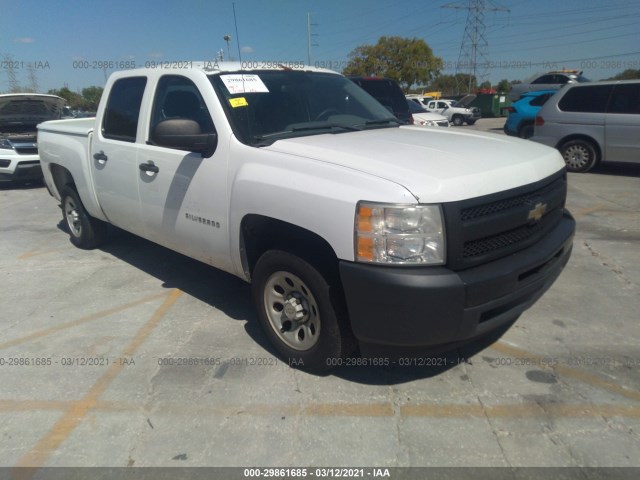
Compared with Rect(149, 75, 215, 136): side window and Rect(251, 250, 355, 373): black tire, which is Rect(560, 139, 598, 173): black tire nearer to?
Rect(149, 75, 215, 136): side window

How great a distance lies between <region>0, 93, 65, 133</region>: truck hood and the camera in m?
10.2

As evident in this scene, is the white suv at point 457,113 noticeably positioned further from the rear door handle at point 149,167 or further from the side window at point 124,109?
the rear door handle at point 149,167

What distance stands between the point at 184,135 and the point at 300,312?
1420mm

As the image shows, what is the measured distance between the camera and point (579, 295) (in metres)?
4.28

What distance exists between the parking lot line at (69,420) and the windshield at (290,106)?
70.8 inches

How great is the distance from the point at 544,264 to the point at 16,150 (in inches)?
404

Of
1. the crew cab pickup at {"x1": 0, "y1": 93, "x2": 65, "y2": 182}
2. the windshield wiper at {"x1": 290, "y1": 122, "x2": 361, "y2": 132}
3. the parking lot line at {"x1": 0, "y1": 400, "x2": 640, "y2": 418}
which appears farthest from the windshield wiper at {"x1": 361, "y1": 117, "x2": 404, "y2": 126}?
the crew cab pickup at {"x1": 0, "y1": 93, "x2": 65, "y2": 182}

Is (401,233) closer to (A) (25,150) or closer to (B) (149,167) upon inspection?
(B) (149,167)

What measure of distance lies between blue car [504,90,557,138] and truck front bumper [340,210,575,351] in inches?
445

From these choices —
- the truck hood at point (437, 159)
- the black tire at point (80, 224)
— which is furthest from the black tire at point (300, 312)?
the black tire at point (80, 224)

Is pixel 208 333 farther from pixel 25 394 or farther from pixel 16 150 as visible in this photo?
pixel 16 150

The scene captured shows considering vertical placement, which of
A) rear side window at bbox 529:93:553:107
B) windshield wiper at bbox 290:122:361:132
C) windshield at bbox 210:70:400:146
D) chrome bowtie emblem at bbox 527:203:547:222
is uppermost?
windshield at bbox 210:70:400:146

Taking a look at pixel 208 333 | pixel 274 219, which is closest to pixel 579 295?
pixel 274 219

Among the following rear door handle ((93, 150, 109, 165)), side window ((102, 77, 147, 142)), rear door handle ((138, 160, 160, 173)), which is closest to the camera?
rear door handle ((138, 160, 160, 173))
